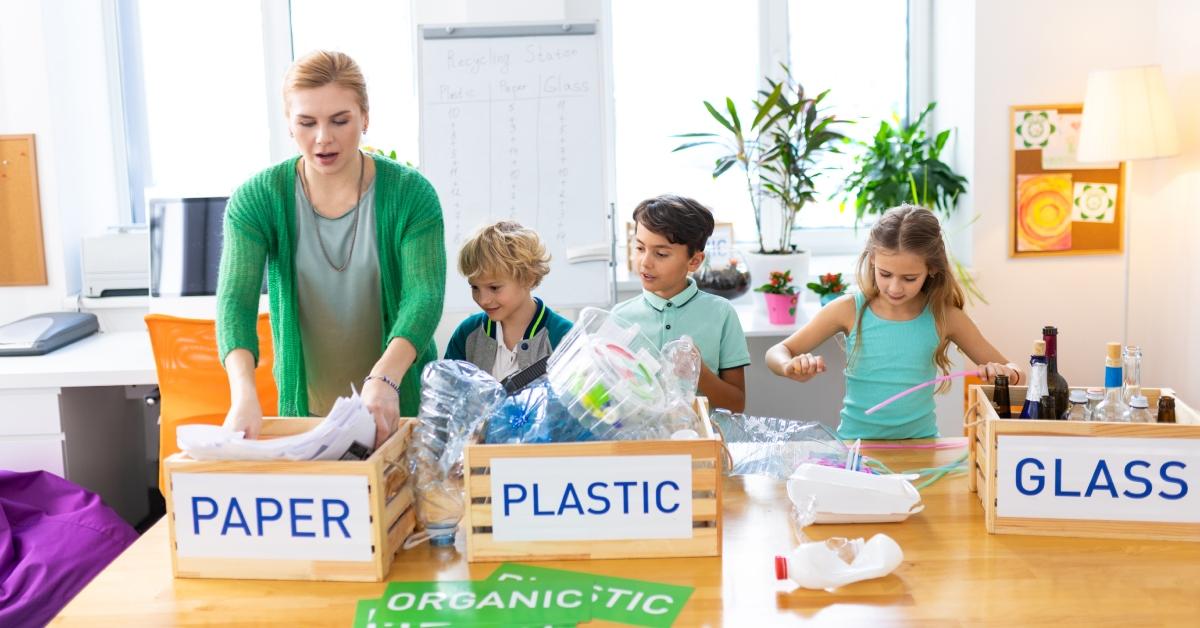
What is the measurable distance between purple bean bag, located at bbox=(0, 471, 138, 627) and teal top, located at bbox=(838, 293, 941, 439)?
1781 millimetres

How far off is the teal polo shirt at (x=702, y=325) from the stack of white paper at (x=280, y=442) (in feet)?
3.43

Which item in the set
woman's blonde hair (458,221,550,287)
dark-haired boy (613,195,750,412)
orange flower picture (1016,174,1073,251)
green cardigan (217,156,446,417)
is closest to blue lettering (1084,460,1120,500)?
dark-haired boy (613,195,750,412)

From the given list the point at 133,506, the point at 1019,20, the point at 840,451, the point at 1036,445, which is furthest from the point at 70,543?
the point at 1019,20

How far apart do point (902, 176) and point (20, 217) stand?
2.97m

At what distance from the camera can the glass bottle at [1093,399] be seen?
149 cm

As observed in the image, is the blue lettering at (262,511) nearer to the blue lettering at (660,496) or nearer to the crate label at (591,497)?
the crate label at (591,497)

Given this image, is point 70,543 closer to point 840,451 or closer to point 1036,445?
point 840,451

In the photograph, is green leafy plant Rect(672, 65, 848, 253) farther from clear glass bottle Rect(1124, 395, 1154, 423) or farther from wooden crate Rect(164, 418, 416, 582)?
wooden crate Rect(164, 418, 416, 582)

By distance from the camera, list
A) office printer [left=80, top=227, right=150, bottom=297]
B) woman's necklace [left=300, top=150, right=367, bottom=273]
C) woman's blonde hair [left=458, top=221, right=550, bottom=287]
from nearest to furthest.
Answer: woman's necklace [left=300, top=150, right=367, bottom=273], woman's blonde hair [left=458, top=221, right=550, bottom=287], office printer [left=80, top=227, right=150, bottom=297]

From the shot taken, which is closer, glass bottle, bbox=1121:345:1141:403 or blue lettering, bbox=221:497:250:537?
blue lettering, bbox=221:497:250:537

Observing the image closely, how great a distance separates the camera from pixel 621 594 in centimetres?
125

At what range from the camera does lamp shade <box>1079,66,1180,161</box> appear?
3.09m

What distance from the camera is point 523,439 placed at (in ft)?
4.47

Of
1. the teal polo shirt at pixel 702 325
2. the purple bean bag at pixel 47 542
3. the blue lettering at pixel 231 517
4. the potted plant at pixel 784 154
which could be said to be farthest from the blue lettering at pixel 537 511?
the potted plant at pixel 784 154
